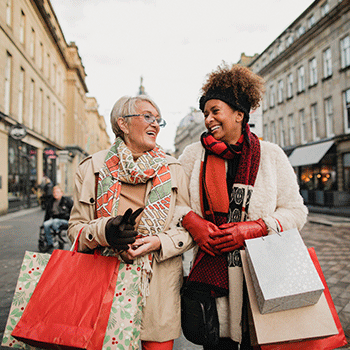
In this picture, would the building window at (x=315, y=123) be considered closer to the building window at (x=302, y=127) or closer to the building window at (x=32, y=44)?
the building window at (x=302, y=127)

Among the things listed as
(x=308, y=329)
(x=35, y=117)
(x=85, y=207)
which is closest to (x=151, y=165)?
(x=85, y=207)

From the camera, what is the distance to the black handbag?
1.76 metres

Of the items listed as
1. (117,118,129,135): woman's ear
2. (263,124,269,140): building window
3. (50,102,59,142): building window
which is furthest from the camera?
(263,124,269,140): building window

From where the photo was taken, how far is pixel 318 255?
19.9 feet

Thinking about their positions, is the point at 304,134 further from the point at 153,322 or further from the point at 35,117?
the point at 153,322

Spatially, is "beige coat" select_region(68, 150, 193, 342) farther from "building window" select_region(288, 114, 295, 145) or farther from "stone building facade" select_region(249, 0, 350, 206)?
"building window" select_region(288, 114, 295, 145)

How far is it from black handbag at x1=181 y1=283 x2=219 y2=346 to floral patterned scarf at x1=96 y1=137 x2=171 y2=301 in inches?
11.3

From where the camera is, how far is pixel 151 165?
6.10ft

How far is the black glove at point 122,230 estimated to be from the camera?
1.44m

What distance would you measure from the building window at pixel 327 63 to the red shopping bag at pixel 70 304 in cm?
2208

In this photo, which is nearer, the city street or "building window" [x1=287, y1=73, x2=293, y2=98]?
the city street

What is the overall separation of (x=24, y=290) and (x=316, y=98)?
23.1m

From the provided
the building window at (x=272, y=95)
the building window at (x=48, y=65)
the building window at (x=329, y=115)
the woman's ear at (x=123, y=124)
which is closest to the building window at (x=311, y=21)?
the building window at (x=272, y=95)

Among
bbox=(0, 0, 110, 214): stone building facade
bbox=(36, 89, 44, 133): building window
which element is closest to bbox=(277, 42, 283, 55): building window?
bbox=(0, 0, 110, 214): stone building facade
